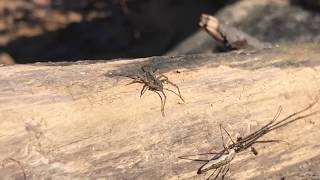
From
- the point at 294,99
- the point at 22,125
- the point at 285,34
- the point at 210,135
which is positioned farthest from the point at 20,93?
the point at 285,34

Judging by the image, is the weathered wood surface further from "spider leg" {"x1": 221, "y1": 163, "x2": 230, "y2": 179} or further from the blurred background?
the blurred background

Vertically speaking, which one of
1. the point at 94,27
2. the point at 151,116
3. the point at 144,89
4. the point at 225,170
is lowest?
the point at 225,170

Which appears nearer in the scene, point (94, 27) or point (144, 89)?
point (144, 89)

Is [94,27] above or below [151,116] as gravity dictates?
above

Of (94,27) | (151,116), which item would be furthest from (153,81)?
(94,27)

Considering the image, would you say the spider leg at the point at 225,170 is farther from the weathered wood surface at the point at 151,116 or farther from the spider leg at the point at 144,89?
the spider leg at the point at 144,89

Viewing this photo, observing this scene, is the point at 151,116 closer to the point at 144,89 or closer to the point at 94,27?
the point at 144,89

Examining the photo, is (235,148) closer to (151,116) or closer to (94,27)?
(151,116)

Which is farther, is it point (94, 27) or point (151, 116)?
point (94, 27)

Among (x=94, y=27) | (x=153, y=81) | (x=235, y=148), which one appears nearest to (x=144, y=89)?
(x=153, y=81)
